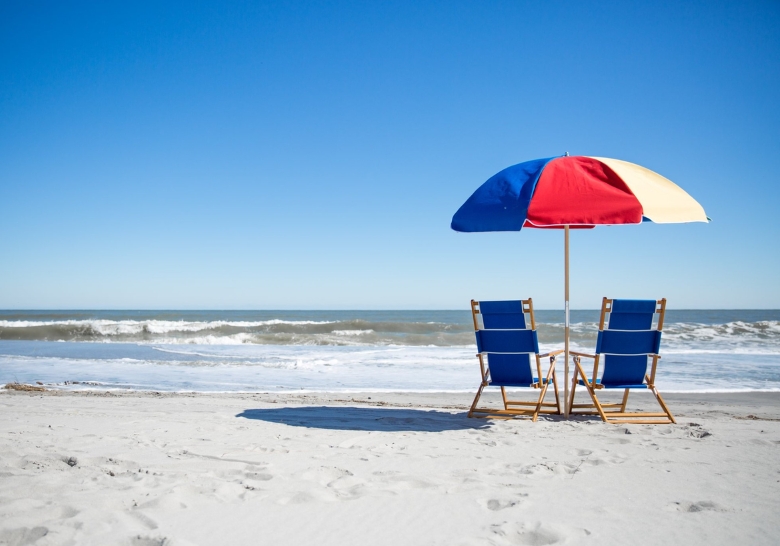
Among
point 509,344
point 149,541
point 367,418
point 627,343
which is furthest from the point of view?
point 367,418

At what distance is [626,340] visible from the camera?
5.02 metres

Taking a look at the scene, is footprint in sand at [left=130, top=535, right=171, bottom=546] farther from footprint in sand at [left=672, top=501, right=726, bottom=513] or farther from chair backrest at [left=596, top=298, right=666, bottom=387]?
chair backrest at [left=596, top=298, right=666, bottom=387]

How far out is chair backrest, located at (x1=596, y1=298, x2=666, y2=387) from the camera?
4961 mm

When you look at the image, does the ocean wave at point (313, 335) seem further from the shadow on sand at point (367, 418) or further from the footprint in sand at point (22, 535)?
the footprint in sand at point (22, 535)

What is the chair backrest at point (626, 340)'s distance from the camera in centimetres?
496

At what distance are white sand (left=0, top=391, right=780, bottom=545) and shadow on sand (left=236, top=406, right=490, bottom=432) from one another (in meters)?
0.04

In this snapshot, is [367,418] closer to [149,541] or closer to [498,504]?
[498,504]

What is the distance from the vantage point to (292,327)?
1082 inches

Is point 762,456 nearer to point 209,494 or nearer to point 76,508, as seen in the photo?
point 209,494

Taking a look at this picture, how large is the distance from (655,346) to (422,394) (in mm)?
3282

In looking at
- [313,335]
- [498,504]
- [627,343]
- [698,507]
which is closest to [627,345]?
[627,343]

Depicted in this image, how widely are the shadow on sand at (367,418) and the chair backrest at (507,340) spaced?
0.50 metres

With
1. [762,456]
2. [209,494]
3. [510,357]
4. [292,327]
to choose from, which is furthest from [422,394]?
[292,327]

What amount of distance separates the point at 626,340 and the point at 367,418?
2.48 meters
